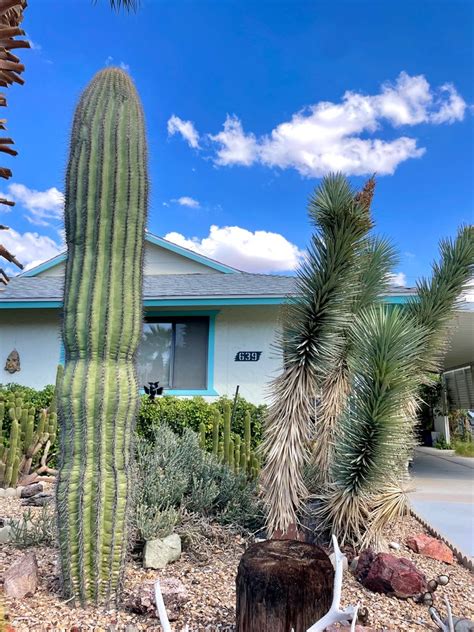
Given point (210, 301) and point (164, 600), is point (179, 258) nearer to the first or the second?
point (210, 301)

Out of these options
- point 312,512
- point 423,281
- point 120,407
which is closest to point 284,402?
point 312,512

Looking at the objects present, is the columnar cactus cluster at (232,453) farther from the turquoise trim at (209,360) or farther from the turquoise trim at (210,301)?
the turquoise trim at (210,301)

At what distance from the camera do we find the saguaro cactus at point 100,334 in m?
3.38

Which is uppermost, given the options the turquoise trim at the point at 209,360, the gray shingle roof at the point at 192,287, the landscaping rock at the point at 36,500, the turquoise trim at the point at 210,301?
the gray shingle roof at the point at 192,287

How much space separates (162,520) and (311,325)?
7.65 feet

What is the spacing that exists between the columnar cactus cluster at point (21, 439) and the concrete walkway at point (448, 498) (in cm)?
599

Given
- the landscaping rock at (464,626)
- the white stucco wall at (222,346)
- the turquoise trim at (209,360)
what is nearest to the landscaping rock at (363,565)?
the landscaping rock at (464,626)

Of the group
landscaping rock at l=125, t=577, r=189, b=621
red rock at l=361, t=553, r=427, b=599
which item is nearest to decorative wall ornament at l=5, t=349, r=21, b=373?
landscaping rock at l=125, t=577, r=189, b=621

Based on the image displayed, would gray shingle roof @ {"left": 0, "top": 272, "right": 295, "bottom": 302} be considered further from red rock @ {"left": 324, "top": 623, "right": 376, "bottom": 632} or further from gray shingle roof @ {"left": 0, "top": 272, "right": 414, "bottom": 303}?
red rock @ {"left": 324, "top": 623, "right": 376, "bottom": 632}

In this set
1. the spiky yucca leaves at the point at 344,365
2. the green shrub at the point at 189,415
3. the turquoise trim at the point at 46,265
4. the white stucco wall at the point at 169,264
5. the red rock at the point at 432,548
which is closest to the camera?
the red rock at the point at 432,548

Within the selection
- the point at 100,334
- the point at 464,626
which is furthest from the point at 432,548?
the point at 100,334

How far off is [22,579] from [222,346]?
7.26 meters

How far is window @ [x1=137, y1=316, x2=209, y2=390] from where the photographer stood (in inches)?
420

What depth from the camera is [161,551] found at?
13.7 ft
